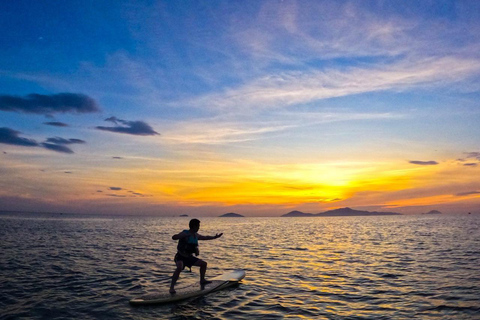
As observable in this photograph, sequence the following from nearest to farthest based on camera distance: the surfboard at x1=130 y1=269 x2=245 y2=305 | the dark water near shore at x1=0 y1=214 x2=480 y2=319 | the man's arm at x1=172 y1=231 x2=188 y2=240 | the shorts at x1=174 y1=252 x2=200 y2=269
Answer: the dark water near shore at x1=0 y1=214 x2=480 y2=319 < the surfboard at x1=130 y1=269 x2=245 y2=305 < the man's arm at x1=172 y1=231 x2=188 y2=240 < the shorts at x1=174 y1=252 x2=200 y2=269

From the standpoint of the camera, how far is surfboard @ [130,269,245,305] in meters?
12.6

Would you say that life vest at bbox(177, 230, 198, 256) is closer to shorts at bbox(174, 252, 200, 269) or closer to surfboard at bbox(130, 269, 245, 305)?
shorts at bbox(174, 252, 200, 269)

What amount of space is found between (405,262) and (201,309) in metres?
17.5

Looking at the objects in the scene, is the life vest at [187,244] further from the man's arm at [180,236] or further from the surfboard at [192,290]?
the surfboard at [192,290]

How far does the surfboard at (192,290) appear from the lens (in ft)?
41.3

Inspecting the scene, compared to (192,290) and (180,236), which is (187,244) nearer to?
(180,236)

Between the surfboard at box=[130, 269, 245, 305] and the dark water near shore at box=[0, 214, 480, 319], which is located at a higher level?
the surfboard at box=[130, 269, 245, 305]

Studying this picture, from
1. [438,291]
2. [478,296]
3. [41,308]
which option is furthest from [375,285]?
[41,308]

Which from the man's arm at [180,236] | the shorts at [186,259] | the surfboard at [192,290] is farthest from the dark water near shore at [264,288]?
the man's arm at [180,236]

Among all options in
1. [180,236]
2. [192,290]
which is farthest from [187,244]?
[192,290]

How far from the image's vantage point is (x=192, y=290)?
14258 mm

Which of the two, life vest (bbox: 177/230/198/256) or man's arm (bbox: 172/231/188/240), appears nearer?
man's arm (bbox: 172/231/188/240)

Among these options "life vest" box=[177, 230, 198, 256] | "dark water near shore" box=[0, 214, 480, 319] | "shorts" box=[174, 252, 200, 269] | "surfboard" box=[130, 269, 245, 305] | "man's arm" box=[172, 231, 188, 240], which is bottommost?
"dark water near shore" box=[0, 214, 480, 319]

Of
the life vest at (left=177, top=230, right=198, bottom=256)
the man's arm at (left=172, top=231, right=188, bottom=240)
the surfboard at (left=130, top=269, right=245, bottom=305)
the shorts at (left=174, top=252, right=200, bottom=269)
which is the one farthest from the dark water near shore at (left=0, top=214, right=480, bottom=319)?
the man's arm at (left=172, top=231, right=188, bottom=240)
